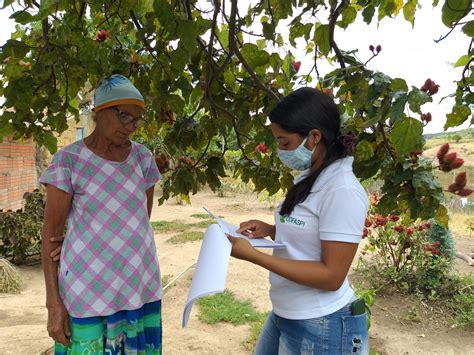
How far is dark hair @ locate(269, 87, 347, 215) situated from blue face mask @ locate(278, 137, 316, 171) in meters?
0.04

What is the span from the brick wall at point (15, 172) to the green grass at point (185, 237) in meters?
2.57

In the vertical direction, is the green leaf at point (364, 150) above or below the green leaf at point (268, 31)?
below

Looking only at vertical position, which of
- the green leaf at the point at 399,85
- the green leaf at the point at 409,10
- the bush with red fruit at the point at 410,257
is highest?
the green leaf at the point at 409,10

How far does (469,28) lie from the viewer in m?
1.00

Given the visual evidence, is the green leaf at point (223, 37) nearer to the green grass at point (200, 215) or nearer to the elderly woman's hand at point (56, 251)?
the elderly woman's hand at point (56, 251)

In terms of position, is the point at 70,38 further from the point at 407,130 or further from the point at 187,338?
the point at 187,338

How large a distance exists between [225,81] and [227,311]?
2625mm

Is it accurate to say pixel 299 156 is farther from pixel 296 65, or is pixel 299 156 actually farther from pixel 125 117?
pixel 296 65

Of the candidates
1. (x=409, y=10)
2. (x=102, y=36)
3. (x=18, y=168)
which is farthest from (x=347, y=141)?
(x=18, y=168)

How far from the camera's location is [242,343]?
3.42 meters

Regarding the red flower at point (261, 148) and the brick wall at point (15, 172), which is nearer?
the red flower at point (261, 148)

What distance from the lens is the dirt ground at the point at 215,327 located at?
10.3 feet

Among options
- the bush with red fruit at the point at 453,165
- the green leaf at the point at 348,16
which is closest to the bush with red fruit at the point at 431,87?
the bush with red fruit at the point at 453,165

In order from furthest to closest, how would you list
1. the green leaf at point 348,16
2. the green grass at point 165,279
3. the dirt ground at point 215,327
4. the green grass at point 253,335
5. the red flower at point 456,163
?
the green grass at point 165,279 → the green grass at point 253,335 → the dirt ground at point 215,327 → the green leaf at point 348,16 → the red flower at point 456,163
